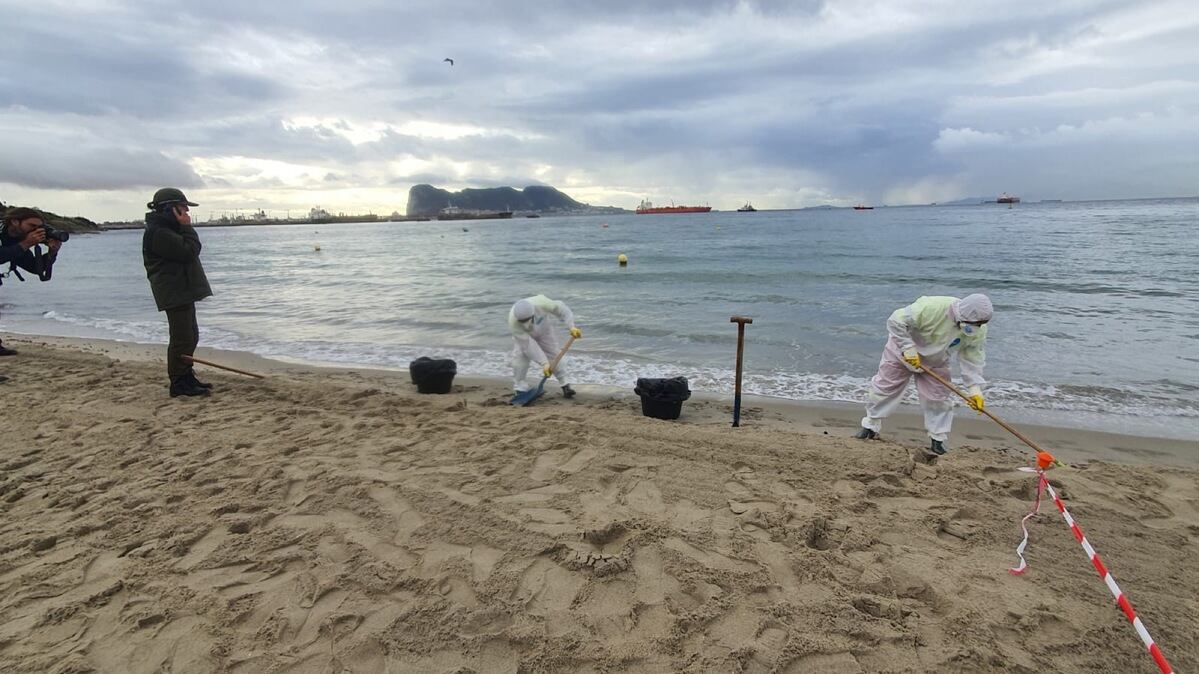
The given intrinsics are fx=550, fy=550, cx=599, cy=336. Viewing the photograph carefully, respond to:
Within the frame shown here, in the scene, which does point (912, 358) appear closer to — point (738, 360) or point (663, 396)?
point (738, 360)

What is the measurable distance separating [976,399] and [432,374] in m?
5.66

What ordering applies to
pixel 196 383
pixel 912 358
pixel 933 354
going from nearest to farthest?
pixel 912 358
pixel 933 354
pixel 196 383

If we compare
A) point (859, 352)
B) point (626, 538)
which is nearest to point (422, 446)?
point (626, 538)

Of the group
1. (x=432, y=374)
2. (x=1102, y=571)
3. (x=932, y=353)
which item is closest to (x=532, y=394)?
(x=432, y=374)

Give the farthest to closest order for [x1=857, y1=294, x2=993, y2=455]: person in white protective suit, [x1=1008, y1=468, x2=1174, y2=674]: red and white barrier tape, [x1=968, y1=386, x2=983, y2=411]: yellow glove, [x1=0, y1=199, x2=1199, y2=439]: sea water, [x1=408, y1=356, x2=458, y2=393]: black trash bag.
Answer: [x1=0, y1=199, x2=1199, y2=439]: sea water → [x1=408, y1=356, x2=458, y2=393]: black trash bag → [x1=857, y1=294, x2=993, y2=455]: person in white protective suit → [x1=968, y1=386, x2=983, y2=411]: yellow glove → [x1=1008, y1=468, x2=1174, y2=674]: red and white barrier tape

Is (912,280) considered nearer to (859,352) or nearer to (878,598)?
(859,352)

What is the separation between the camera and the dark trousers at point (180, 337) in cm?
573

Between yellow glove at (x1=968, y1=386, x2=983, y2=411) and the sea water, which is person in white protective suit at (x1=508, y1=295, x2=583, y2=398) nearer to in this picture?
the sea water

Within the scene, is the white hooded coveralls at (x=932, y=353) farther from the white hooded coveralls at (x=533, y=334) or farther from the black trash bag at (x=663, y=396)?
the white hooded coveralls at (x=533, y=334)

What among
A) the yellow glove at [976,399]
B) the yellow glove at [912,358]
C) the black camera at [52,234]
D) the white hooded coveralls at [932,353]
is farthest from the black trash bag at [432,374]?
the yellow glove at [976,399]

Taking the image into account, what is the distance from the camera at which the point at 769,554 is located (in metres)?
3.04

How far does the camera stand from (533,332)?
673 centimetres

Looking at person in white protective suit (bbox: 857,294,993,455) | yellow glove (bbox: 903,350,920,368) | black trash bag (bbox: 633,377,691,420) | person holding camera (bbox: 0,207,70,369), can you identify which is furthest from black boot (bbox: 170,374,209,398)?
yellow glove (bbox: 903,350,920,368)

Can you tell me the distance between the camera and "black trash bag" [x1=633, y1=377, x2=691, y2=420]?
573 cm
